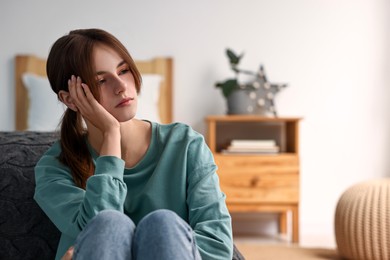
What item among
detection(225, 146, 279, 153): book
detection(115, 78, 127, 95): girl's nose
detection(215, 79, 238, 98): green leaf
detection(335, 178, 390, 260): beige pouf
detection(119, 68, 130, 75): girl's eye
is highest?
detection(119, 68, 130, 75): girl's eye

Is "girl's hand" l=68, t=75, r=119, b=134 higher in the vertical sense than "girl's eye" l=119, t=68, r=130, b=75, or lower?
lower

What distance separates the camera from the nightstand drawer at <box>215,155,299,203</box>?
3.68 m

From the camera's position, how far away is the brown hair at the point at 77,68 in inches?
53.4

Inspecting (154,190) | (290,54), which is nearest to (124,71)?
(154,190)

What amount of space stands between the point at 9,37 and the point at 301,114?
2.05 metres

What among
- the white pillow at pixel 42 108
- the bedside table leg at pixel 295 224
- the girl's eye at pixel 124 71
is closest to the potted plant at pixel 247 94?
the bedside table leg at pixel 295 224

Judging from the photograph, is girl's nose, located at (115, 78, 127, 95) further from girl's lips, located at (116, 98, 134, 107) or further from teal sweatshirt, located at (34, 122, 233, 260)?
teal sweatshirt, located at (34, 122, 233, 260)

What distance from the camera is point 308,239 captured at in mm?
3850

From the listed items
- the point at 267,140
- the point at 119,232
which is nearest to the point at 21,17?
the point at 267,140

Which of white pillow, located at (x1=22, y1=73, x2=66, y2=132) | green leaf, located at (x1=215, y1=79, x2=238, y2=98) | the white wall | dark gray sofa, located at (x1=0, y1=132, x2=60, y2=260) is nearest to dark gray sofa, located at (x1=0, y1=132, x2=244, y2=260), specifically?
dark gray sofa, located at (x1=0, y1=132, x2=60, y2=260)

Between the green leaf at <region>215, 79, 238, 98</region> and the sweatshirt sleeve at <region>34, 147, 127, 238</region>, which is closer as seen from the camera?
the sweatshirt sleeve at <region>34, 147, 127, 238</region>

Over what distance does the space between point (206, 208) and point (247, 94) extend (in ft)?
8.57

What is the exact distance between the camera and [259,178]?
3.69 metres

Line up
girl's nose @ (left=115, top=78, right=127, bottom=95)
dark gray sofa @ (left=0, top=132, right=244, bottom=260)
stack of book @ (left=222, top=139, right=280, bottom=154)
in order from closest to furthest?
girl's nose @ (left=115, top=78, right=127, bottom=95)
dark gray sofa @ (left=0, top=132, right=244, bottom=260)
stack of book @ (left=222, top=139, right=280, bottom=154)
